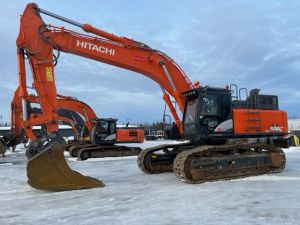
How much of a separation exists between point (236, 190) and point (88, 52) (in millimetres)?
6677

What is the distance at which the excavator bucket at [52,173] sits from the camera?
9258 millimetres

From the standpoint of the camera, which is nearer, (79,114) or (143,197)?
(143,197)

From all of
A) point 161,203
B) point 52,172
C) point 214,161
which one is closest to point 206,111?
point 214,161

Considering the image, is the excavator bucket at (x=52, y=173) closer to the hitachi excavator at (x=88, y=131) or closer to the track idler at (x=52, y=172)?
the track idler at (x=52, y=172)

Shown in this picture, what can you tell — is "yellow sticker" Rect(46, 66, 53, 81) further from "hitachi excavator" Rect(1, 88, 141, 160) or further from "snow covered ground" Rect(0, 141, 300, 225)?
"hitachi excavator" Rect(1, 88, 141, 160)

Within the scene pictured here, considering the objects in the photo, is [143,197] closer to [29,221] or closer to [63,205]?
[63,205]

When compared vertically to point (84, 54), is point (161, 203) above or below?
below

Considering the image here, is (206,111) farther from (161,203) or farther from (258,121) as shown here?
(161,203)

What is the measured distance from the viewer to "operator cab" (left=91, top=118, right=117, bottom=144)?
22344 millimetres

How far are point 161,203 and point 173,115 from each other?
5.90 meters

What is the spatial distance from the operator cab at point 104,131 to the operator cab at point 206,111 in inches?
432

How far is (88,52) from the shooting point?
12688mm

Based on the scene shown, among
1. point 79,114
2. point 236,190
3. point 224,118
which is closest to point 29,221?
point 236,190

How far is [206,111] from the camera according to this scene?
1162 centimetres
